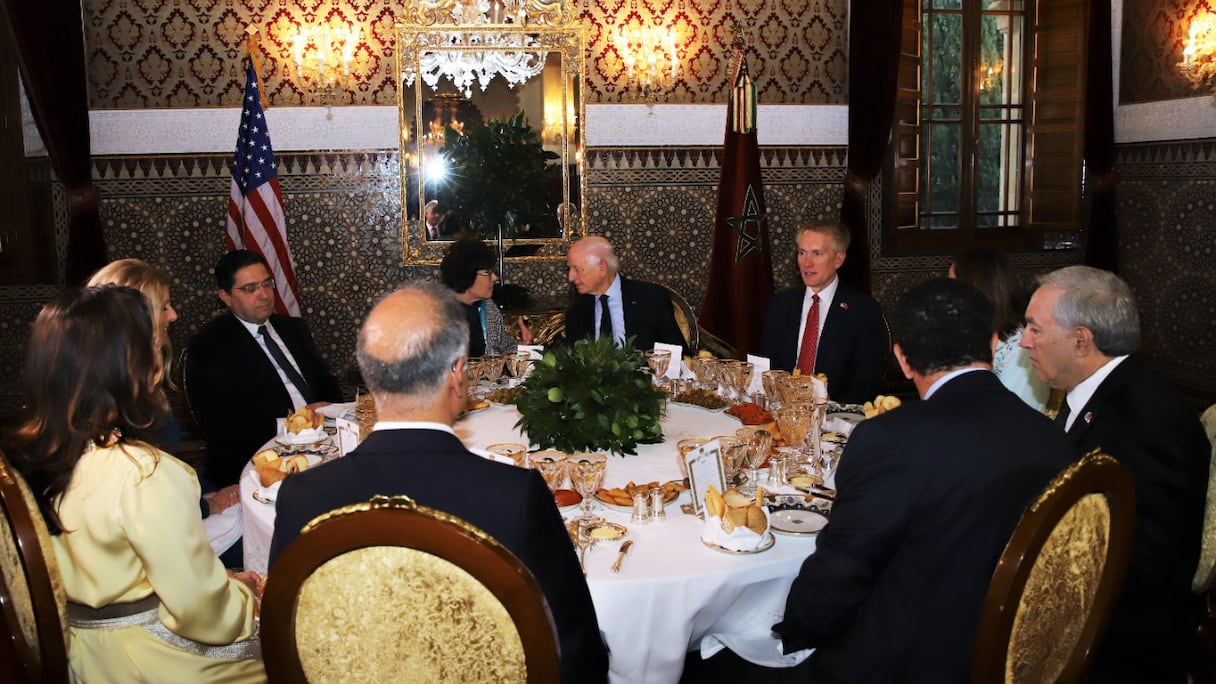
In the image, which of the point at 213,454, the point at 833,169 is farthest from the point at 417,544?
the point at 833,169

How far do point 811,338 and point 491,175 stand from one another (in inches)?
121

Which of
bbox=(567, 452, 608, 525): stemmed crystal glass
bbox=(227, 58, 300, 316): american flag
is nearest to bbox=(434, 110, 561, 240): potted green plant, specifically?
bbox=(227, 58, 300, 316): american flag

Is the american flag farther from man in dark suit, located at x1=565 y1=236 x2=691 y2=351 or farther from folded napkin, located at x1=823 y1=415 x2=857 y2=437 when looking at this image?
folded napkin, located at x1=823 y1=415 x2=857 y2=437

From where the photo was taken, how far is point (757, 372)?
437 cm

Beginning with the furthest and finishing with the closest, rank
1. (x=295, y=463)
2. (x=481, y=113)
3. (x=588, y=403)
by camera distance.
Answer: (x=481, y=113) < (x=588, y=403) < (x=295, y=463)

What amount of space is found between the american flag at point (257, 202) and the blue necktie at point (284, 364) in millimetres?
2049

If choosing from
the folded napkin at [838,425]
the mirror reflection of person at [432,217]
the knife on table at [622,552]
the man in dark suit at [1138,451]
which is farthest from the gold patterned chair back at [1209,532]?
the mirror reflection of person at [432,217]

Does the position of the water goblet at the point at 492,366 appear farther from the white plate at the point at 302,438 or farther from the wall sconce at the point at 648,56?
the wall sconce at the point at 648,56

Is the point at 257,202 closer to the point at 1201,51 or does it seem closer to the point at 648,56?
the point at 648,56

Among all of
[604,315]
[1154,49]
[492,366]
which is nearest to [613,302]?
[604,315]

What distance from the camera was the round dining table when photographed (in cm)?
250

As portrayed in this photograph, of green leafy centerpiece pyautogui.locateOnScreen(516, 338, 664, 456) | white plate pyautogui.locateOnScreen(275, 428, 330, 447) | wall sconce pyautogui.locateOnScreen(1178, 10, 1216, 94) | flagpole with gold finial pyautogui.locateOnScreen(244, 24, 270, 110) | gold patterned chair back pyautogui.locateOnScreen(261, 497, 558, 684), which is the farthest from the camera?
wall sconce pyautogui.locateOnScreen(1178, 10, 1216, 94)

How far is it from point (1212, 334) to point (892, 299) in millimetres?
2297

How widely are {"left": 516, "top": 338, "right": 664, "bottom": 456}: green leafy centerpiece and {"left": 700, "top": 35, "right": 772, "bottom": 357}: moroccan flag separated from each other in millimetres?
3958
